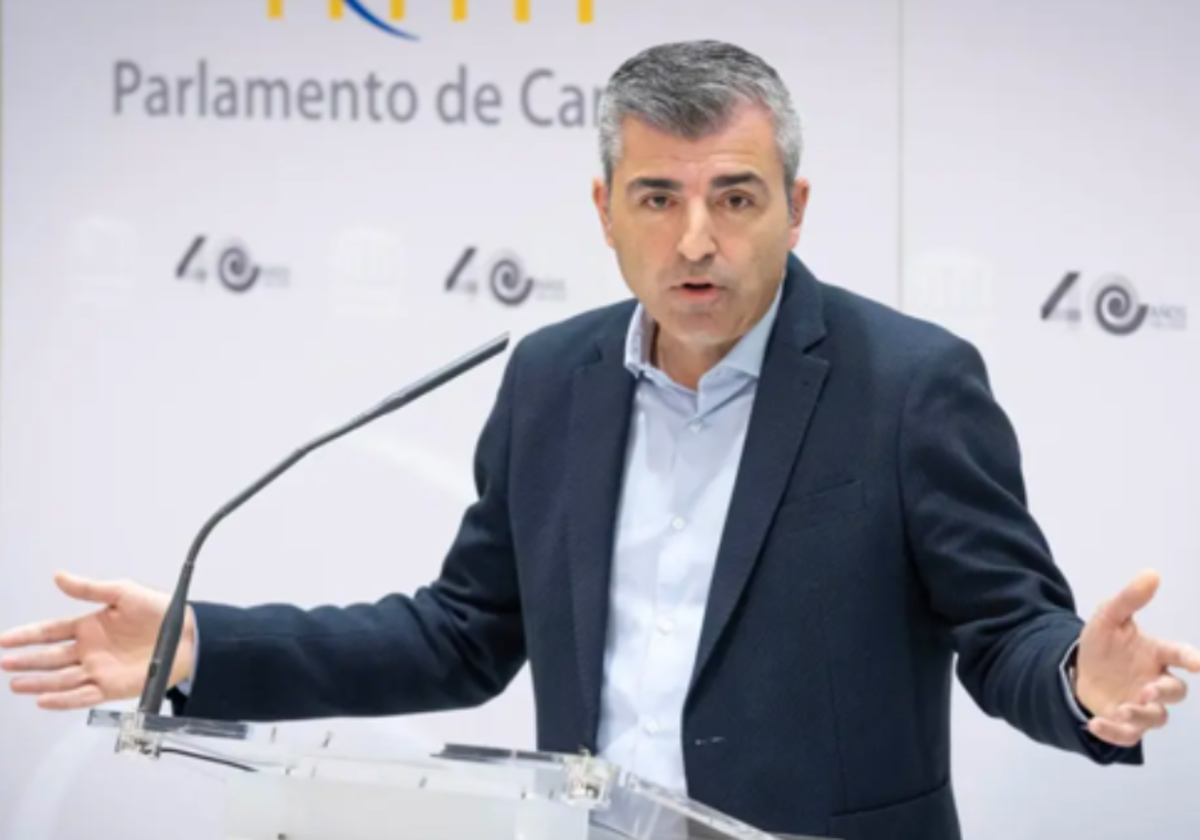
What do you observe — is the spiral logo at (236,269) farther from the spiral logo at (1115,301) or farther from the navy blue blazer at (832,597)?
the spiral logo at (1115,301)

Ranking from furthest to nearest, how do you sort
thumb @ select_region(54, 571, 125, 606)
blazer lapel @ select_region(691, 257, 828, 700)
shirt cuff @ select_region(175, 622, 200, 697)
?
shirt cuff @ select_region(175, 622, 200, 697)
blazer lapel @ select_region(691, 257, 828, 700)
thumb @ select_region(54, 571, 125, 606)

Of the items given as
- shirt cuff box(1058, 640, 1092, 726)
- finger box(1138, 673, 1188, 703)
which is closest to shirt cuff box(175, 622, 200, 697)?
shirt cuff box(1058, 640, 1092, 726)

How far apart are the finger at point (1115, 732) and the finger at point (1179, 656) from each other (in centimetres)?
8

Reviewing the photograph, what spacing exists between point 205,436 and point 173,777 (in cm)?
75

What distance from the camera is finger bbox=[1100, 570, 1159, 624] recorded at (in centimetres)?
181

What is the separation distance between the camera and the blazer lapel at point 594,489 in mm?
2352

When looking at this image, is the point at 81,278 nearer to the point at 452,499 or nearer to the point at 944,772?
the point at 452,499

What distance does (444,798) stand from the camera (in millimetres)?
1692

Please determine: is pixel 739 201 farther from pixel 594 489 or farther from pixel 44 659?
pixel 44 659

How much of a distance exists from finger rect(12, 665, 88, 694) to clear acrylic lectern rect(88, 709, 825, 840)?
1.76 feet

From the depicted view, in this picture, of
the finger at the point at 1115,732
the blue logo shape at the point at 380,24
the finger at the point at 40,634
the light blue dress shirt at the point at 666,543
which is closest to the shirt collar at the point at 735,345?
the light blue dress shirt at the point at 666,543

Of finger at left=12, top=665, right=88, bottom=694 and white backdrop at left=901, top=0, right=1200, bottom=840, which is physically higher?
white backdrop at left=901, top=0, right=1200, bottom=840

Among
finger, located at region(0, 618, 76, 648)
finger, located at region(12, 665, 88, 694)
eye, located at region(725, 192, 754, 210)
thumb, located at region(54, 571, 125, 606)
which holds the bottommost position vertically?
finger, located at region(12, 665, 88, 694)

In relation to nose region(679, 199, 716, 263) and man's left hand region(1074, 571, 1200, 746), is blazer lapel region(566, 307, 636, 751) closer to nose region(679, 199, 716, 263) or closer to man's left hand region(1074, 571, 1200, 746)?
nose region(679, 199, 716, 263)
